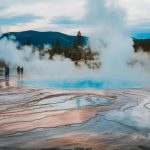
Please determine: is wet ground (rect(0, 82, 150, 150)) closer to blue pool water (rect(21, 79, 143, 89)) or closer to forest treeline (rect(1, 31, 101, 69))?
blue pool water (rect(21, 79, 143, 89))

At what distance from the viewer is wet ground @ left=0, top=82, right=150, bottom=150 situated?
44.1ft

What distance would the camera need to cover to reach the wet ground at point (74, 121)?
13.4 m

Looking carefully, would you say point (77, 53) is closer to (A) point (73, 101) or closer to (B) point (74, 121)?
(A) point (73, 101)

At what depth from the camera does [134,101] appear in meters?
23.4

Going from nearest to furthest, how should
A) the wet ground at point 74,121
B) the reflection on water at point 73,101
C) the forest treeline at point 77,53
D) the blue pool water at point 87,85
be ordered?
the wet ground at point 74,121 < the reflection on water at point 73,101 < the blue pool water at point 87,85 < the forest treeline at point 77,53

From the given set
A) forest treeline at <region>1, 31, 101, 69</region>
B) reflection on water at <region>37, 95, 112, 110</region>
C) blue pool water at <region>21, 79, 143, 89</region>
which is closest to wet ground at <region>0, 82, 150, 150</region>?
reflection on water at <region>37, 95, 112, 110</region>

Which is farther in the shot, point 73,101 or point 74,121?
point 73,101

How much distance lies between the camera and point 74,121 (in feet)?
56.5

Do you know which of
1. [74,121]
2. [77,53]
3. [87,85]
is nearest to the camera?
[74,121]

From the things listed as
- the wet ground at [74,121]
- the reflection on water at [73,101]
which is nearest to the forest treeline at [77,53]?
the reflection on water at [73,101]

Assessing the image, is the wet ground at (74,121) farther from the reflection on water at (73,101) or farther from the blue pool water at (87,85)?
the blue pool water at (87,85)

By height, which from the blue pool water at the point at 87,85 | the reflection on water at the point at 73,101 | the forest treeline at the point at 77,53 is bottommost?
the blue pool water at the point at 87,85

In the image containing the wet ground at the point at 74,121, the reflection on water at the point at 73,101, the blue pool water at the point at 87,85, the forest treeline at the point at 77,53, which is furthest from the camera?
the forest treeline at the point at 77,53

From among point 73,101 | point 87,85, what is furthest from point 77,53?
point 73,101
